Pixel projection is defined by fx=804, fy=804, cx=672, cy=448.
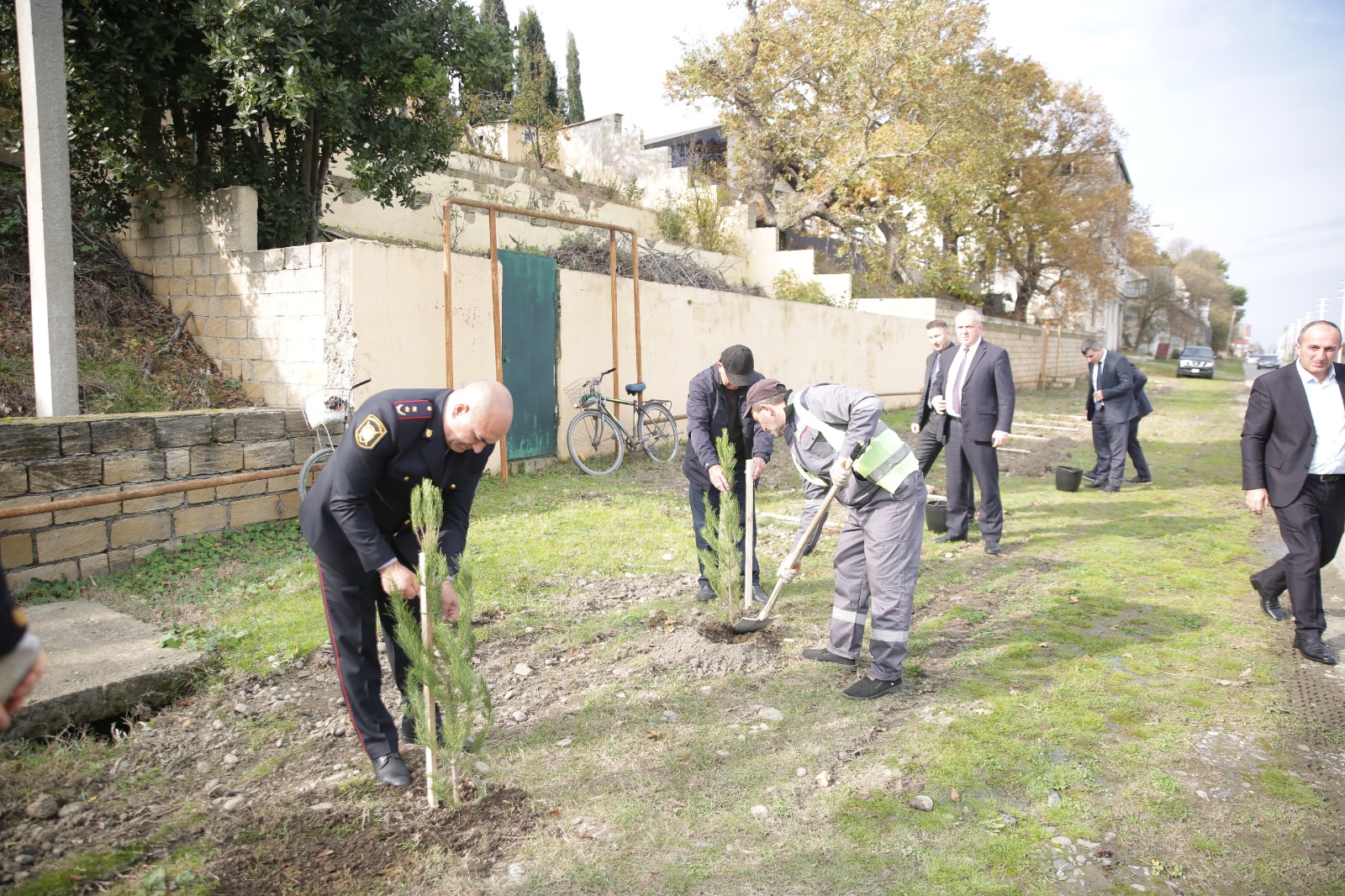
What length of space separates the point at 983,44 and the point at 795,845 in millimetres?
27627

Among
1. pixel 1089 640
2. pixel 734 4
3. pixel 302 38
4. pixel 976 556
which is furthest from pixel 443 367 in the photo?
pixel 734 4

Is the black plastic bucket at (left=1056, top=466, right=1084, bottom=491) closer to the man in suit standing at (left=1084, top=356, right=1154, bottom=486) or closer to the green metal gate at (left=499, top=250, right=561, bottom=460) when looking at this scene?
the man in suit standing at (left=1084, top=356, right=1154, bottom=486)

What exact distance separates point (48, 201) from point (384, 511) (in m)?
4.96

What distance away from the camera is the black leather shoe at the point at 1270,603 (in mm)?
5406

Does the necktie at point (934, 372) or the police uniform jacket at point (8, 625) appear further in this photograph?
the necktie at point (934, 372)

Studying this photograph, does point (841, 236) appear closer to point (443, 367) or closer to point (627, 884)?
point (443, 367)

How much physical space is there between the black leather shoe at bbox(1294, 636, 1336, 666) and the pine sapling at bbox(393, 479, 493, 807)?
4.79m

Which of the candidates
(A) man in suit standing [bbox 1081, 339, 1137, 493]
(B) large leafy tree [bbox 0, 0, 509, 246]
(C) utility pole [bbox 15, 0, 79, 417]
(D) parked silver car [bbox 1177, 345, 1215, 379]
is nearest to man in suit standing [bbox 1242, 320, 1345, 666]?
(A) man in suit standing [bbox 1081, 339, 1137, 493]

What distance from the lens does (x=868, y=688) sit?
4.19 m

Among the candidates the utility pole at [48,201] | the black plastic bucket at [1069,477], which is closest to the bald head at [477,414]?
the utility pole at [48,201]

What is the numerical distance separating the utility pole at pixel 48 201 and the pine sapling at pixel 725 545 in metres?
5.05

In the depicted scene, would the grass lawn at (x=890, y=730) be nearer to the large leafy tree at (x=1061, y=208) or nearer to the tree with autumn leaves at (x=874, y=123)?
the tree with autumn leaves at (x=874, y=123)

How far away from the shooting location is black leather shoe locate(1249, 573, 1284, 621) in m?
5.41

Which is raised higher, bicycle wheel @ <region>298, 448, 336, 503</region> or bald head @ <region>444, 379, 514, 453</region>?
bald head @ <region>444, 379, 514, 453</region>
